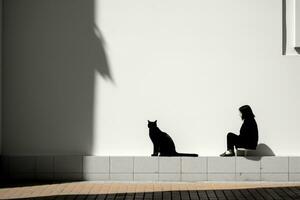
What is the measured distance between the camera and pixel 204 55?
13.4m

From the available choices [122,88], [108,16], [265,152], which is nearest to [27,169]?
[122,88]

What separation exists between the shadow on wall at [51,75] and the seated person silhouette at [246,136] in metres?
2.55

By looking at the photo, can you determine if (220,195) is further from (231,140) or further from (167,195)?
(231,140)

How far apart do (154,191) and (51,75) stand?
324 centimetres

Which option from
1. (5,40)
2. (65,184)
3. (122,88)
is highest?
(5,40)

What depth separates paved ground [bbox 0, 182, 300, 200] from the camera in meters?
11.1

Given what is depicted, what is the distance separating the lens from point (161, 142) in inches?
510

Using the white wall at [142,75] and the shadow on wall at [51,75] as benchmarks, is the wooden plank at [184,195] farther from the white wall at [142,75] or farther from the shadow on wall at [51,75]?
the shadow on wall at [51,75]

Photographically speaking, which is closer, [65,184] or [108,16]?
[65,184]

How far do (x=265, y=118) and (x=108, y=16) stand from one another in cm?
350

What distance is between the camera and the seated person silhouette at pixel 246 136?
1295cm

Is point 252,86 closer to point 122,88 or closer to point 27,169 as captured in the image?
point 122,88

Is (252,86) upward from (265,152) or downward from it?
upward

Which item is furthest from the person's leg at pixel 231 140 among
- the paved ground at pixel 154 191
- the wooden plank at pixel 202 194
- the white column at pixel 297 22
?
the white column at pixel 297 22
